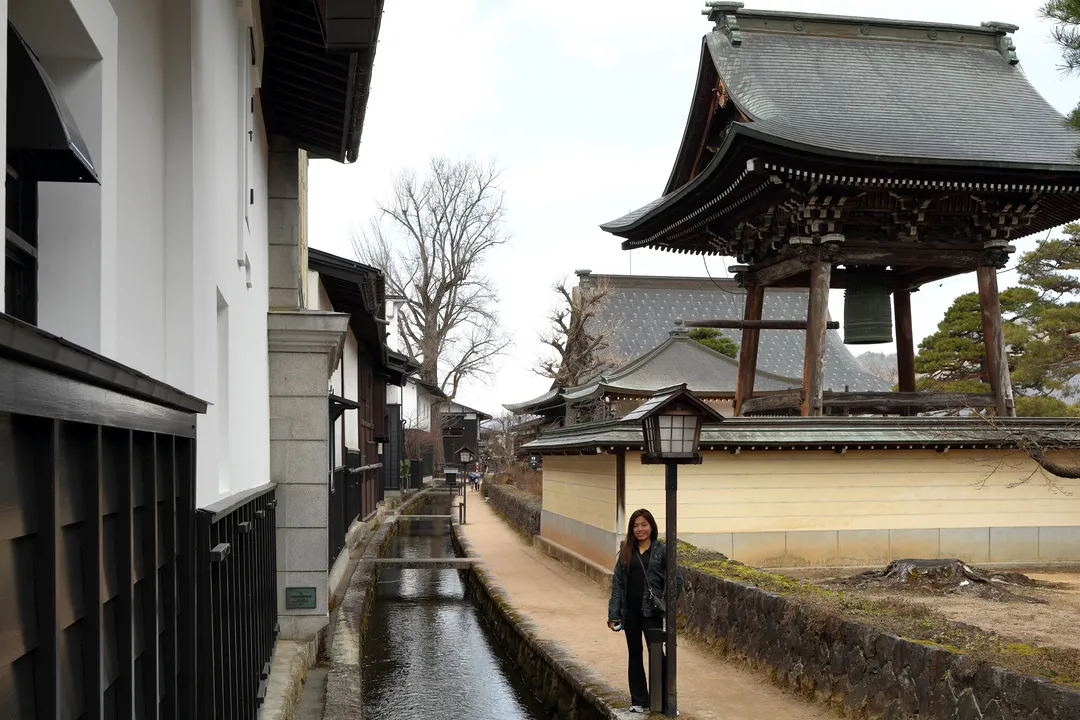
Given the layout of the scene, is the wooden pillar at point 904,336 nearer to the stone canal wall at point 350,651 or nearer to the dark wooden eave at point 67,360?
the stone canal wall at point 350,651

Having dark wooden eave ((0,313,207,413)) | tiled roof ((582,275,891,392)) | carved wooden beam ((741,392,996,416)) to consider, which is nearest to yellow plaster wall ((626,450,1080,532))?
carved wooden beam ((741,392,996,416))

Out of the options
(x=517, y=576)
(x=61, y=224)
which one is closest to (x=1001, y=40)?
(x=517, y=576)

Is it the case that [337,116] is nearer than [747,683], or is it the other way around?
[747,683]

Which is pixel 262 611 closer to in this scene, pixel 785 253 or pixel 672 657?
pixel 672 657

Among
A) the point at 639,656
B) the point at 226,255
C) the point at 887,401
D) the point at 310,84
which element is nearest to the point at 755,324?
the point at 887,401

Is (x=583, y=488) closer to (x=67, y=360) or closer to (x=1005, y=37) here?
(x=1005, y=37)

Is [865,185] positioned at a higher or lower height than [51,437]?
higher

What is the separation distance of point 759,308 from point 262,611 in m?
12.6

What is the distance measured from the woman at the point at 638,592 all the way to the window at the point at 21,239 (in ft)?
17.2

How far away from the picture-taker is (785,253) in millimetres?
16578

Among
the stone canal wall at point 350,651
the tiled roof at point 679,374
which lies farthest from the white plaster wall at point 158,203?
the tiled roof at point 679,374

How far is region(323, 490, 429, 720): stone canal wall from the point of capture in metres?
7.83

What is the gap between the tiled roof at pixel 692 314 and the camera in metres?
38.4

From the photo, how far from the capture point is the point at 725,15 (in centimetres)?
1895
